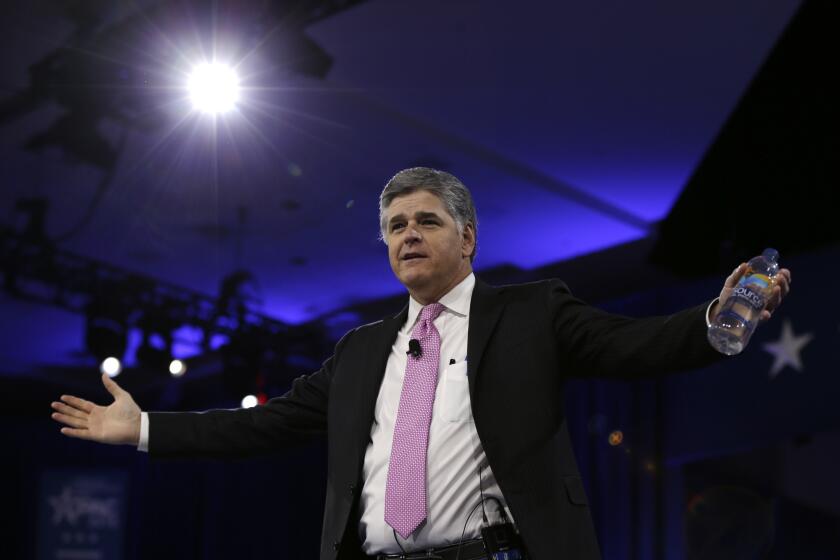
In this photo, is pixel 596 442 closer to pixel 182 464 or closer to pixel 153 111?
pixel 153 111

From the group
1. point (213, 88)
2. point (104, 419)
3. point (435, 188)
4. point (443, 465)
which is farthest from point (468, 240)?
point (213, 88)

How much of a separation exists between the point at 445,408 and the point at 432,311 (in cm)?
27

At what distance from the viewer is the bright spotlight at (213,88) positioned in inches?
195

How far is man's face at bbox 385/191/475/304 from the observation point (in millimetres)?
2094

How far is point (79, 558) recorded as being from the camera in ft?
34.1

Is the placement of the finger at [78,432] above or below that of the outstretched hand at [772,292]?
below

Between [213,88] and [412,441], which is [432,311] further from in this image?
[213,88]

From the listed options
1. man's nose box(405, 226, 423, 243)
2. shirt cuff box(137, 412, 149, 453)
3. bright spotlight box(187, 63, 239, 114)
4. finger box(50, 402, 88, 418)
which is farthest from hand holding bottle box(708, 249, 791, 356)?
bright spotlight box(187, 63, 239, 114)

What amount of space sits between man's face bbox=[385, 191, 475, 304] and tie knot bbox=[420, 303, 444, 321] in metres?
0.05

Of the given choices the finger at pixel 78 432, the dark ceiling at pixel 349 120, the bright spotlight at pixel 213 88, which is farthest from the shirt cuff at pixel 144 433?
the bright spotlight at pixel 213 88

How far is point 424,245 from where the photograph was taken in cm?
210

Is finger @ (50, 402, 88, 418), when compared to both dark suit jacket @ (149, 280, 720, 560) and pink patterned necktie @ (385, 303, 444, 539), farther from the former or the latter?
pink patterned necktie @ (385, 303, 444, 539)

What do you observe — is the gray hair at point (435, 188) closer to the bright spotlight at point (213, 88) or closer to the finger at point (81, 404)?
the finger at point (81, 404)

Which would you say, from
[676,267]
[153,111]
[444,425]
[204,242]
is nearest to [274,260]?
[204,242]
